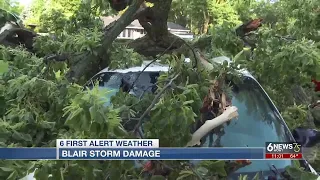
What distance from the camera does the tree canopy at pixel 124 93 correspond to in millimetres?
2117

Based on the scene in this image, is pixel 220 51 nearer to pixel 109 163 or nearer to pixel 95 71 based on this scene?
pixel 95 71

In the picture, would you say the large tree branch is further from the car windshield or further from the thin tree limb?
the thin tree limb

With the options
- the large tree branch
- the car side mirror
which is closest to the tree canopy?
the large tree branch

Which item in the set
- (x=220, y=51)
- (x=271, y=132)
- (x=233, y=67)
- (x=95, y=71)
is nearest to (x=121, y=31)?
(x=95, y=71)

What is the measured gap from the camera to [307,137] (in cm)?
334

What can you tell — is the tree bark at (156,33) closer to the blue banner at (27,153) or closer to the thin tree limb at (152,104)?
the thin tree limb at (152,104)

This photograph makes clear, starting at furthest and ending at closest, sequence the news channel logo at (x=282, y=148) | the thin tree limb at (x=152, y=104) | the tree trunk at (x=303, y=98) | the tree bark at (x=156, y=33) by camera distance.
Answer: the tree trunk at (x=303, y=98) < the tree bark at (x=156, y=33) < the news channel logo at (x=282, y=148) < the thin tree limb at (x=152, y=104)

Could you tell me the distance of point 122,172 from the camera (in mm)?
2240

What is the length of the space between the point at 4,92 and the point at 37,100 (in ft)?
0.67

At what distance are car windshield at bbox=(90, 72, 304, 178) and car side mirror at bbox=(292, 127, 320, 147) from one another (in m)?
0.07

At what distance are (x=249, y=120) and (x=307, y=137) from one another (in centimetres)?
41

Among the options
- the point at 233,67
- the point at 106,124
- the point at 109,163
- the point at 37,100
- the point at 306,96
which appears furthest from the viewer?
the point at 306,96

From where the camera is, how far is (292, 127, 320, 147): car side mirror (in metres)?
3.26

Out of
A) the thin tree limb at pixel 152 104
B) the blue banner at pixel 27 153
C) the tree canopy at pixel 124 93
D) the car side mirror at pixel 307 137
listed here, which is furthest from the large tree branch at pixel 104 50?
the car side mirror at pixel 307 137
